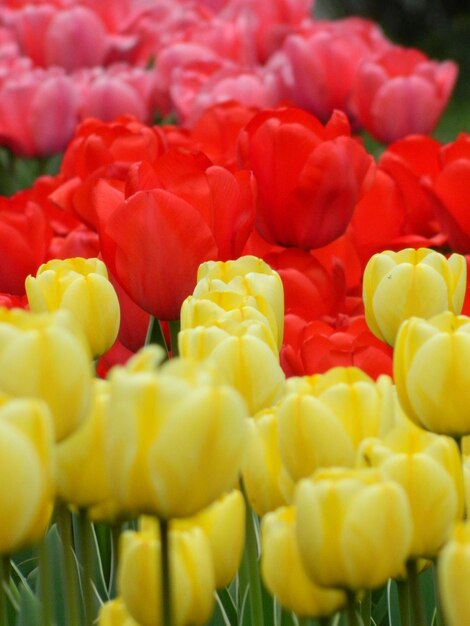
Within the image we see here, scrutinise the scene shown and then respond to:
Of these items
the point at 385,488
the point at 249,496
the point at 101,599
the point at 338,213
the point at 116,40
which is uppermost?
the point at 385,488

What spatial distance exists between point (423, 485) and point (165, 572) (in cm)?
13

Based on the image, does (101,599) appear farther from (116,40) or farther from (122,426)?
(116,40)

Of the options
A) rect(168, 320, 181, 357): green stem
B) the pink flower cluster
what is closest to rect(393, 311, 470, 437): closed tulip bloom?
rect(168, 320, 181, 357): green stem

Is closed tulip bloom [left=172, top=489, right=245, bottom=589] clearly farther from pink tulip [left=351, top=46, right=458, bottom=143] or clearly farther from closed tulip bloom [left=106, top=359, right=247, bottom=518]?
pink tulip [left=351, top=46, right=458, bottom=143]

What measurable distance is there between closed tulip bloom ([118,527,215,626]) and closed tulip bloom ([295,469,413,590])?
80 mm

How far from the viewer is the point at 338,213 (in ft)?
4.36

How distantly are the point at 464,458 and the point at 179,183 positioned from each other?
493 mm

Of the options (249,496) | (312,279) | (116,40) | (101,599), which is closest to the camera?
(249,496)

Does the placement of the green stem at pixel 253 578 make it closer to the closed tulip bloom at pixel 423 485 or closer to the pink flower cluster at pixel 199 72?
the closed tulip bloom at pixel 423 485

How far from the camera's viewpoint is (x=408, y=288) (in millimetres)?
966

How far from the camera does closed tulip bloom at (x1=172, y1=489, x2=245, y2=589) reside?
0.72 m

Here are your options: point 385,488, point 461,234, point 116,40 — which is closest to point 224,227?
point 461,234

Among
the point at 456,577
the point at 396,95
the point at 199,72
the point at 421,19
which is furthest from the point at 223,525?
the point at 421,19

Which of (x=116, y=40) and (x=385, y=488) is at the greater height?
(x=385, y=488)
